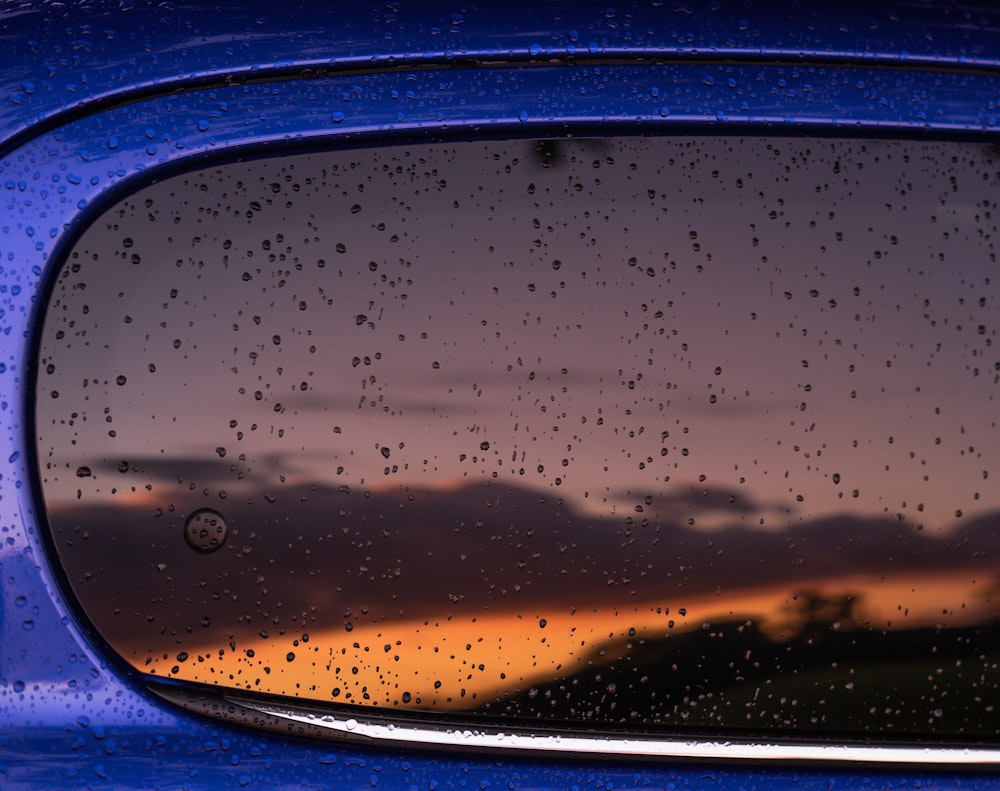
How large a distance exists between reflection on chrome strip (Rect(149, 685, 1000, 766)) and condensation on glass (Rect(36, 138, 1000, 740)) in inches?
0.8

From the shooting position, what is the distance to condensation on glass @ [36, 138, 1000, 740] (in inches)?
40.0

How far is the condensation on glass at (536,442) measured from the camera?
102cm

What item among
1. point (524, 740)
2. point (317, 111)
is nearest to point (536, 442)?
point (524, 740)

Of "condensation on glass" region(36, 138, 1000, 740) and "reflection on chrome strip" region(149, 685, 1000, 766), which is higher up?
"condensation on glass" region(36, 138, 1000, 740)

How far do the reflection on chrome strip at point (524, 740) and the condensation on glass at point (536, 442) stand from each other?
20 mm

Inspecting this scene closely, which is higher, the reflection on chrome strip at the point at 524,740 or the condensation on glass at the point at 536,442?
the condensation on glass at the point at 536,442

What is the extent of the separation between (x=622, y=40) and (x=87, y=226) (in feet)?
2.33

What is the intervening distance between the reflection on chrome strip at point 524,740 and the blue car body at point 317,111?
0.05ft

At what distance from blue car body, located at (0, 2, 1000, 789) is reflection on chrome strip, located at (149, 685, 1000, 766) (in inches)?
0.6

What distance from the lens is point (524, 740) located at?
1.04m

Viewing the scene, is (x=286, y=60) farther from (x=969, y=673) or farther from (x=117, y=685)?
(x=969, y=673)

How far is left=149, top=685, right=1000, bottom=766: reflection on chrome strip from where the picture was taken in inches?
39.9

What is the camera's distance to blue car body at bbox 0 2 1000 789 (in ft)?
3.27

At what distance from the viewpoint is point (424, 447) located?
3.34 feet
